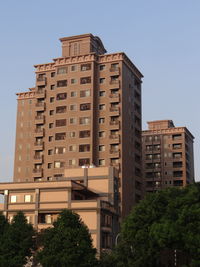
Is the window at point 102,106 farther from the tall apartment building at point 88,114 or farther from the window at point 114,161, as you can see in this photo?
the window at point 114,161

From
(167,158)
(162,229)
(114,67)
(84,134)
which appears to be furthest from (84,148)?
(162,229)

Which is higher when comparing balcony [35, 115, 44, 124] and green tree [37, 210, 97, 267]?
balcony [35, 115, 44, 124]

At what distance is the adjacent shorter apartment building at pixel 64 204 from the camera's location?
79.7 m

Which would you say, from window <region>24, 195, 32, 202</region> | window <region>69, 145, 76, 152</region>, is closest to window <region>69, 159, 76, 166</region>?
window <region>69, 145, 76, 152</region>

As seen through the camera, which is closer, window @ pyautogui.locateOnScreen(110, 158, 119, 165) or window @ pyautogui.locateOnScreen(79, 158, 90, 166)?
window @ pyautogui.locateOnScreen(110, 158, 119, 165)

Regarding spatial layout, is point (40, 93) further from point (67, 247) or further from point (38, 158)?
point (67, 247)

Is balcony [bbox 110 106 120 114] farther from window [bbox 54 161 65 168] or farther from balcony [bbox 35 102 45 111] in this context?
balcony [bbox 35 102 45 111]

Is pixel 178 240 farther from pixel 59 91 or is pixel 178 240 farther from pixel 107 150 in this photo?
pixel 59 91

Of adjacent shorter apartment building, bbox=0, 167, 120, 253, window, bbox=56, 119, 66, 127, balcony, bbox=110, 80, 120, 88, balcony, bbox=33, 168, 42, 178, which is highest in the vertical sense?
balcony, bbox=110, 80, 120, 88

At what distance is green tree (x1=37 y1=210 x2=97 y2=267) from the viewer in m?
59.9

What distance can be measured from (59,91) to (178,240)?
221 ft

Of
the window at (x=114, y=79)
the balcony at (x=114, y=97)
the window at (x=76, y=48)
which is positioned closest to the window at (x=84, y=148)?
the balcony at (x=114, y=97)

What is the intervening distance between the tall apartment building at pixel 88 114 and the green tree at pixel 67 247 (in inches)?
1609

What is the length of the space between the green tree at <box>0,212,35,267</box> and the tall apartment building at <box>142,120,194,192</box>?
271ft
